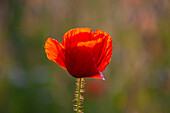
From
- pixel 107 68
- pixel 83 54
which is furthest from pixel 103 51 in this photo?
pixel 107 68

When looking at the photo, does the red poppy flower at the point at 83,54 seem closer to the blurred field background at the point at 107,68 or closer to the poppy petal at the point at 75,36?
the poppy petal at the point at 75,36

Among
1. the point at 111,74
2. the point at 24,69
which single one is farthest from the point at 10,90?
the point at 111,74

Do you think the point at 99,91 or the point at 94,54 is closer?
the point at 94,54

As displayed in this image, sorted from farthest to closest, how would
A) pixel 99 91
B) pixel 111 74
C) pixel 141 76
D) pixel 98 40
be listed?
pixel 111 74 → pixel 99 91 → pixel 141 76 → pixel 98 40

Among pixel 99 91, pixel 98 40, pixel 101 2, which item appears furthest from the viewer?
pixel 101 2

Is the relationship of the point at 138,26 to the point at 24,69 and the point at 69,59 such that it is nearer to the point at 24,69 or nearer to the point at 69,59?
the point at 24,69

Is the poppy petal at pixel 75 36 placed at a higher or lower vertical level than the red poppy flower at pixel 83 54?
higher

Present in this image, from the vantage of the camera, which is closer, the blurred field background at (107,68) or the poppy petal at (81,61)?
the poppy petal at (81,61)

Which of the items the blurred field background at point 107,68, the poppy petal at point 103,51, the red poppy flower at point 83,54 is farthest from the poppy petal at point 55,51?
the blurred field background at point 107,68
